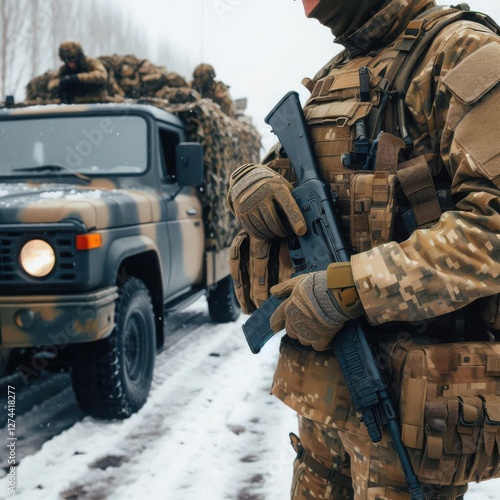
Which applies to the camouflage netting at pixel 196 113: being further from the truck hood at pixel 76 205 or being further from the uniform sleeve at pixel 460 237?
the uniform sleeve at pixel 460 237

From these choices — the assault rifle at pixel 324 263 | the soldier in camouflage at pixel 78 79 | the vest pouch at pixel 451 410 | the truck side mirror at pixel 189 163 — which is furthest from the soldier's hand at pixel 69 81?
the vest pouch at pixel 451 410

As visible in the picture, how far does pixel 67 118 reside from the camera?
12.4 ft

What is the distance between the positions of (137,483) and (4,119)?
260 centimetres

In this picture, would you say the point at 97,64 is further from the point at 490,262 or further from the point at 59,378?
the point at 490,262

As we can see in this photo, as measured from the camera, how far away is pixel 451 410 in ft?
3.70

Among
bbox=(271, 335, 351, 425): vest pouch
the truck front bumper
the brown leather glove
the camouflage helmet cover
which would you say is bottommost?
A: the truck front bumper

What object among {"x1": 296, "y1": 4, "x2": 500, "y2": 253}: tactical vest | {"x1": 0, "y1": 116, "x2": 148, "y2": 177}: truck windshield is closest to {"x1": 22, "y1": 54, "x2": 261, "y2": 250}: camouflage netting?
{"x1": 0, "y1": 116, "x2": 148, "y2": 177}: truck windshield

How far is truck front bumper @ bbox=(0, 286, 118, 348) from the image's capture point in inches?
106

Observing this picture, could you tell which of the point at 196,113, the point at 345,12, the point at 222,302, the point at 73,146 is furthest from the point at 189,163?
the point at 345,12

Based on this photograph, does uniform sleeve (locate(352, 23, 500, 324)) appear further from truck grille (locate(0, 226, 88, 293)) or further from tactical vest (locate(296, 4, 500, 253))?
truck grille (locate(0, 226, 88, 293))

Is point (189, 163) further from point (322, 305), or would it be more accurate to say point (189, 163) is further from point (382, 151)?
point (322, 305)

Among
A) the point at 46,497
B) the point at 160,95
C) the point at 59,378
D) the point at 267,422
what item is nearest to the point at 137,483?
the point at 46,497

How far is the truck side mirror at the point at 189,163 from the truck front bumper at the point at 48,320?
4.67ft

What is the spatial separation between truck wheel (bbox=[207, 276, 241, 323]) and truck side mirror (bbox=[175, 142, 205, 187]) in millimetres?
1859
